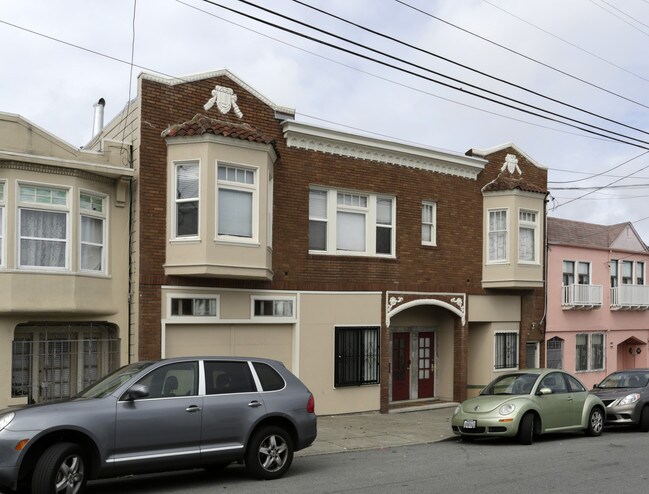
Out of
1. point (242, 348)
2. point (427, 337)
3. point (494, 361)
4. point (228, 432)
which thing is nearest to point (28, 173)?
point (242, 348)

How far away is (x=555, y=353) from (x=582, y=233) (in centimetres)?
442

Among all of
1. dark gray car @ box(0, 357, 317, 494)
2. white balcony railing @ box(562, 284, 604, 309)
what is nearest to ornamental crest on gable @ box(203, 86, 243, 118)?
dark gray car @ box(0, 357, 317, 494)

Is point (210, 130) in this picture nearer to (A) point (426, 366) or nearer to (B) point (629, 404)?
(A) point (426, 366)

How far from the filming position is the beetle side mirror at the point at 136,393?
8594 millimetres

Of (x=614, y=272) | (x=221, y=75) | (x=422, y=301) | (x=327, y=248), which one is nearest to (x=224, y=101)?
(x=221, y=75)

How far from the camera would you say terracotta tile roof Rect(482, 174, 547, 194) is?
20.4m

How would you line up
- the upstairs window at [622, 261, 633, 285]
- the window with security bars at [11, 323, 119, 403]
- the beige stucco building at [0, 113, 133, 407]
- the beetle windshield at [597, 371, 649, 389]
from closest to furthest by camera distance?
the beige stucco building at [0, 113, 133, 407], the window with security bars at [11, 323, 119, 403], the beetle windshield at [597, 371, 649, 389], the upstairs window at [622, 261, 633, 285]

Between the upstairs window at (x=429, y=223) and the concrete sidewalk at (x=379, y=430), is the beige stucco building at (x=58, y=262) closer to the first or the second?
the concrete sidewalk at (x=379, y=430)

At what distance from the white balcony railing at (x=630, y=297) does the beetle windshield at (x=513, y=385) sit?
12342 mm

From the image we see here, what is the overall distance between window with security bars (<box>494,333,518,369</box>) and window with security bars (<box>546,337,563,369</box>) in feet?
6.89

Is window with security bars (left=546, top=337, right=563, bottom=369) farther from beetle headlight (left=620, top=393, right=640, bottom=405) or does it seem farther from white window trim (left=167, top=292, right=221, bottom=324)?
white window trim (left=167, top=292, right=221, bottom=324)

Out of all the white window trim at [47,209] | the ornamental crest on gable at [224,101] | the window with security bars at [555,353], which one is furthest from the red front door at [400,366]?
the white window trim at [47,209]

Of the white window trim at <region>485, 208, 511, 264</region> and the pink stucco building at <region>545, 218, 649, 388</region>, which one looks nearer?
the white window trim at <region>485, 208, 511, 264</region>

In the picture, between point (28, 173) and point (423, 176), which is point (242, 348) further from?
point (423, 176)
